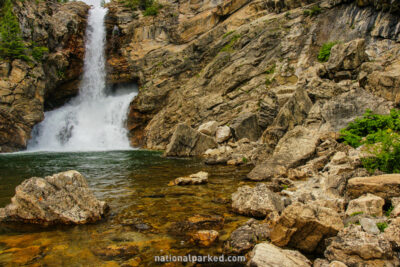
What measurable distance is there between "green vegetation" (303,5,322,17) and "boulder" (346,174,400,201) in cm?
2809

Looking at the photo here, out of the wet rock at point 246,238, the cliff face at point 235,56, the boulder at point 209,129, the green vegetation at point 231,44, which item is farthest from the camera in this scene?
the green vegetation at point 231,44

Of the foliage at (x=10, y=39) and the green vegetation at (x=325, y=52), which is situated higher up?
the foliage at (x=10, y=39)

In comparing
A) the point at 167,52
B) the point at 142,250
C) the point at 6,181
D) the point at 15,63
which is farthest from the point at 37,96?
the point at 142,250

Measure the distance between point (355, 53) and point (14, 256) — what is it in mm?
21172

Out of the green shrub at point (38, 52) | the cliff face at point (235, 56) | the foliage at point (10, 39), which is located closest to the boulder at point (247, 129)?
the cliff face at point (235, 56)

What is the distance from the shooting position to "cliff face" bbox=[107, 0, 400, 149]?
771 inches

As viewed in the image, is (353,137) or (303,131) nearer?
(353,137)

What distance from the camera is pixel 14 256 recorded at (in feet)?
14.0

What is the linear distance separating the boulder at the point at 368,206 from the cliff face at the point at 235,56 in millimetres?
10941

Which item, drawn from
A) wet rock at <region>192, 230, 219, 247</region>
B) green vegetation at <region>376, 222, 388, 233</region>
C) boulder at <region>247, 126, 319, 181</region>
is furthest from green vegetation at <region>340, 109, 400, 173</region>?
wet rock at <region>192, 230, 219, 247</region>

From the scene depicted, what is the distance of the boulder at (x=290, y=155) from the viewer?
33.9 feet

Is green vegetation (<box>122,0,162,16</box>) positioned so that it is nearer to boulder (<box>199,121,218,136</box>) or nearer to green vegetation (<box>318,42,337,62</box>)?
boulder (<box>199,121,218,136</box>)

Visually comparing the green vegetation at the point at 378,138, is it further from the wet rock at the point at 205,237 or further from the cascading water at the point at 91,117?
the cascading water at the point at 91,117

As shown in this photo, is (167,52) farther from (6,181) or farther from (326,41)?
(6,181)
